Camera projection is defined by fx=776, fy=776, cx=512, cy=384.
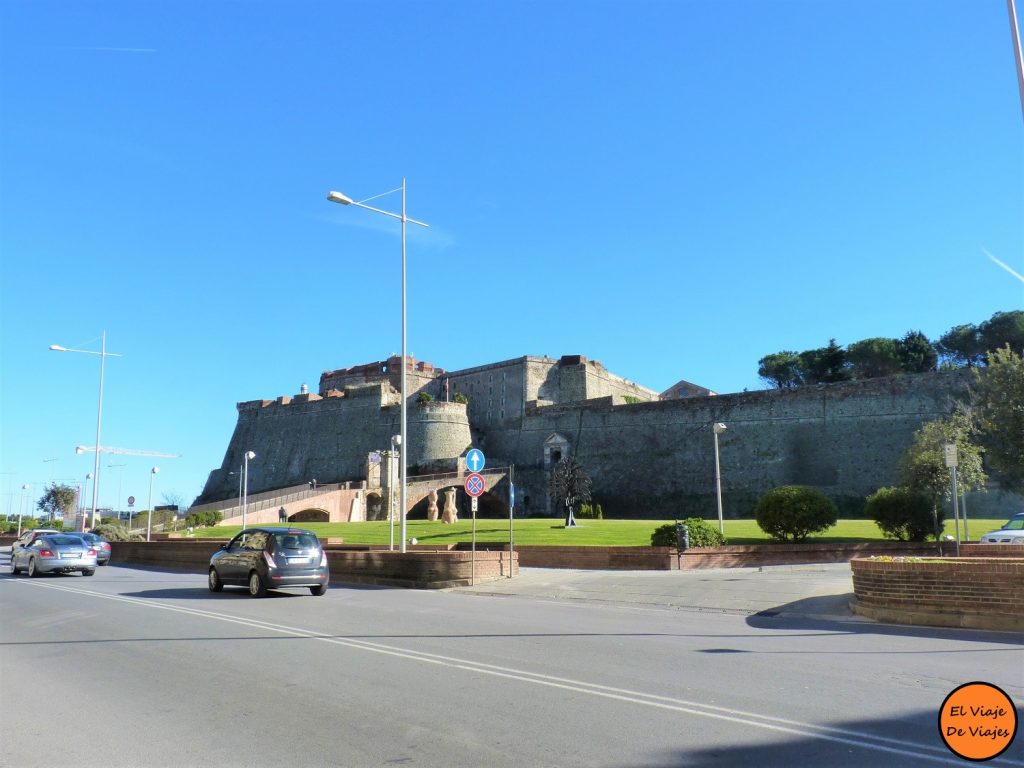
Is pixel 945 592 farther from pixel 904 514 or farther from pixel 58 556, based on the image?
pixel 58 556

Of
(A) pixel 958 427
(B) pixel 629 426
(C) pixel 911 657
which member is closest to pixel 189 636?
(C) pixel 911 657

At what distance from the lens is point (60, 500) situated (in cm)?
8381

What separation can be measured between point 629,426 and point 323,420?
3822 cm

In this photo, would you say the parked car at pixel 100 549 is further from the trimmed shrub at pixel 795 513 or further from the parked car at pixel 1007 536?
the parked car at pixel 1007 536

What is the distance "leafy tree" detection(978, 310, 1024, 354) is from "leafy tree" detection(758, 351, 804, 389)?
2172 centimetres

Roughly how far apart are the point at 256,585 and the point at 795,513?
1745 cm

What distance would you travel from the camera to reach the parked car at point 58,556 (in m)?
22.3

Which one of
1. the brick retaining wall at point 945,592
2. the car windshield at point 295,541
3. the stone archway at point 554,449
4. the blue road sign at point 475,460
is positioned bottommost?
the brick retaining wall at point 945,592

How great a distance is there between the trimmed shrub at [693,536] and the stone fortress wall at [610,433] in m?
28.0

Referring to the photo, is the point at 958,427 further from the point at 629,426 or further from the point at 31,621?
the point at 629,426

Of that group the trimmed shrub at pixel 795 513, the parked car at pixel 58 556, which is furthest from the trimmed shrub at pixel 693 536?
the parked car at pixel 58 556

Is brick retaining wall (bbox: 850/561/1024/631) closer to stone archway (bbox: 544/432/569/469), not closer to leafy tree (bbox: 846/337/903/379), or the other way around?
stone archway (bbox: 544/432/569/469)

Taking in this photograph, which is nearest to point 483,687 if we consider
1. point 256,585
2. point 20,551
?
point 256,585

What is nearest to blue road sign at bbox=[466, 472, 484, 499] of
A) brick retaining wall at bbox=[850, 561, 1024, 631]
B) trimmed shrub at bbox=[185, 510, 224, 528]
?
brick retaining wall at bbox=[850, 561, 1024, 631]
